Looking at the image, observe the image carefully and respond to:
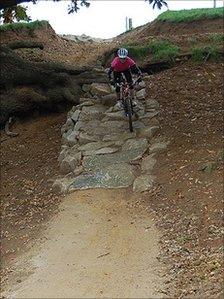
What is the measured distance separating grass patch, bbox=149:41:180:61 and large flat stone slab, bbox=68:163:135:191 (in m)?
4.74

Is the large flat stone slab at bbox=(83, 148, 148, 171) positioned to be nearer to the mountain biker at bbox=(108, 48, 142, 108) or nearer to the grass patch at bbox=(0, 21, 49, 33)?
the mountain biker at bbox=(108, 48, 142, 108)

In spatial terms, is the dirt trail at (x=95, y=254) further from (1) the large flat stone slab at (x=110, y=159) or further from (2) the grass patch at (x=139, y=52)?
(2) the grass patch at (x=139, y=52)

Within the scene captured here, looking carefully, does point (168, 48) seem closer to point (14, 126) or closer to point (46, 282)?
point (14, 126)

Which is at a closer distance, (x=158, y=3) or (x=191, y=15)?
(x=158, y=3)

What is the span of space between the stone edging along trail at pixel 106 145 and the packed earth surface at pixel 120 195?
0.07 ft

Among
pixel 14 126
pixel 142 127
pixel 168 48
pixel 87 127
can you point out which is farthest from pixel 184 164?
pixel 168 48

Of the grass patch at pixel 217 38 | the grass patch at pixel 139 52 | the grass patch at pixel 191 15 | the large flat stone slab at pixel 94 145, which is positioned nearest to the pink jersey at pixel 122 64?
the large flat stone slab at pixel 94 145

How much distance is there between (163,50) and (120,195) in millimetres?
6156

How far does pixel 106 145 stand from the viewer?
419 inches

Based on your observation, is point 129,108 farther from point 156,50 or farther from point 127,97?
point 156,50

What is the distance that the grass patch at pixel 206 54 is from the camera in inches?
535

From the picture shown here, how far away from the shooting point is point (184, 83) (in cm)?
1259

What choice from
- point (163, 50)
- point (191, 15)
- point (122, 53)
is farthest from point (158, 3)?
point (191, 15)

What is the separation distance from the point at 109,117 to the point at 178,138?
1.94 meters
